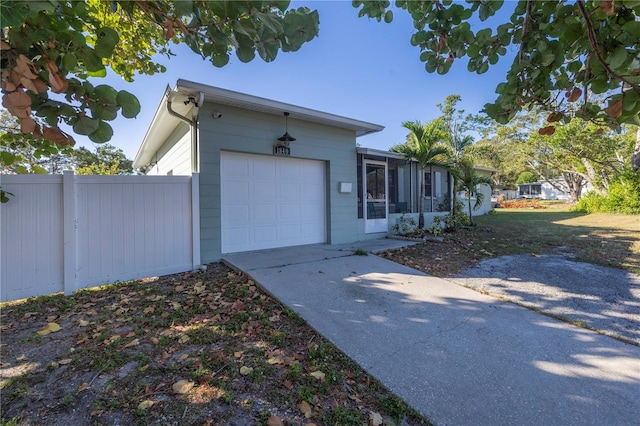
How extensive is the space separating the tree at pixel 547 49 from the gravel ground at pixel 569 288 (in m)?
2.85

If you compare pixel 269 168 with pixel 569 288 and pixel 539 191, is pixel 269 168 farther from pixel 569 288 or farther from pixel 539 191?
pixel 539 191

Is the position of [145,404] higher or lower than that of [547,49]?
lower

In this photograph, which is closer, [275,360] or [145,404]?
[145,404]

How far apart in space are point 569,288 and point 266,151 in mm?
5698

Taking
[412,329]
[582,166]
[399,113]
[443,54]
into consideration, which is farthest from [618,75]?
[582,166]

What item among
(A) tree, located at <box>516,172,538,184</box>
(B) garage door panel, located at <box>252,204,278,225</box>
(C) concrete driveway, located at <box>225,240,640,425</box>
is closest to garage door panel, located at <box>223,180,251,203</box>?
(B) garage door panel, located at <box>252,204,278,225</box>

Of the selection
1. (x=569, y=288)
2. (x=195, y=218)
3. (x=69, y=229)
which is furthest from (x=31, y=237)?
(x=569, y=288)

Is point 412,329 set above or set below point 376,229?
below

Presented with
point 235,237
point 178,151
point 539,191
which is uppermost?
point 539,191

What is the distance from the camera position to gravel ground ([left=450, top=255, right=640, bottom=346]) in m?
3.17

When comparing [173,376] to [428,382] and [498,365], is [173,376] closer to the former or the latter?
[428,382]

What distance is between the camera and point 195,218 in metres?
4.86

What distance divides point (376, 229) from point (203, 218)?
15.8ft

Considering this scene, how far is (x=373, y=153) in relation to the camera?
25.1 ft
